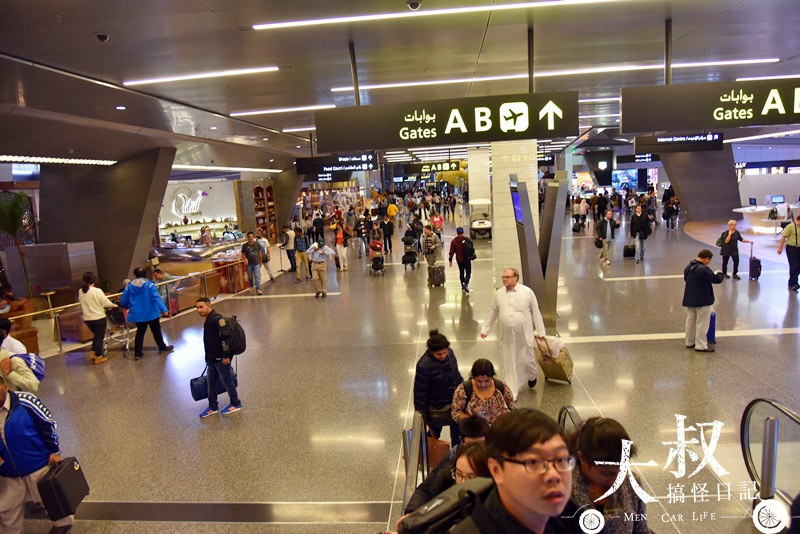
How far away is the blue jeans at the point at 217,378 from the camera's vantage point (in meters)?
6.90

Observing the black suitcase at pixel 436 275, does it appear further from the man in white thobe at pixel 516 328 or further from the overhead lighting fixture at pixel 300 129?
the man in white thobe at pixel 516 328

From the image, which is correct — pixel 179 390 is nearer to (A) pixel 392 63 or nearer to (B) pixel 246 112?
(A) pixel 392 63

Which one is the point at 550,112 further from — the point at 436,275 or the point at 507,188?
the point at 436,275

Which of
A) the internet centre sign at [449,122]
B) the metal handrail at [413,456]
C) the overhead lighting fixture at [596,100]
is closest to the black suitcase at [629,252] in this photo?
the overhead lighting fixture at [596,100]

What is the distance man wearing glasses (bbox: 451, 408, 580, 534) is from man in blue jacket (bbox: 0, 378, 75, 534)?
13.8ft

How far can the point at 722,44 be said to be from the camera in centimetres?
829

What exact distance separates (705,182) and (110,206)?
2589 centimetres

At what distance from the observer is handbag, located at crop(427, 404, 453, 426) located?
5.00 m

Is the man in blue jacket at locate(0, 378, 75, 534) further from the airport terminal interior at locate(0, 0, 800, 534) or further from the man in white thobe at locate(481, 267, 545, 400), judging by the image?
the man in white thobe at locate(481, 267, 545, 400)

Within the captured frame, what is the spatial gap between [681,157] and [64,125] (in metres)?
25.8

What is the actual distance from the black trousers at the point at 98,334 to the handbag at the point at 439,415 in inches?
285

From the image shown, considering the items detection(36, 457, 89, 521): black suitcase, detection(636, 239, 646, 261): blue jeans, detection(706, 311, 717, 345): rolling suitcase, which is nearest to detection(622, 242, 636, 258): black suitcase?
detection(636, 239, 646, 261): blue jeans

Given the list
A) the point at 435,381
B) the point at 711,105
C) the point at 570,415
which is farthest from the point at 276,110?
the point at 570,415

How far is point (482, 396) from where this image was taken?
14.3ft
